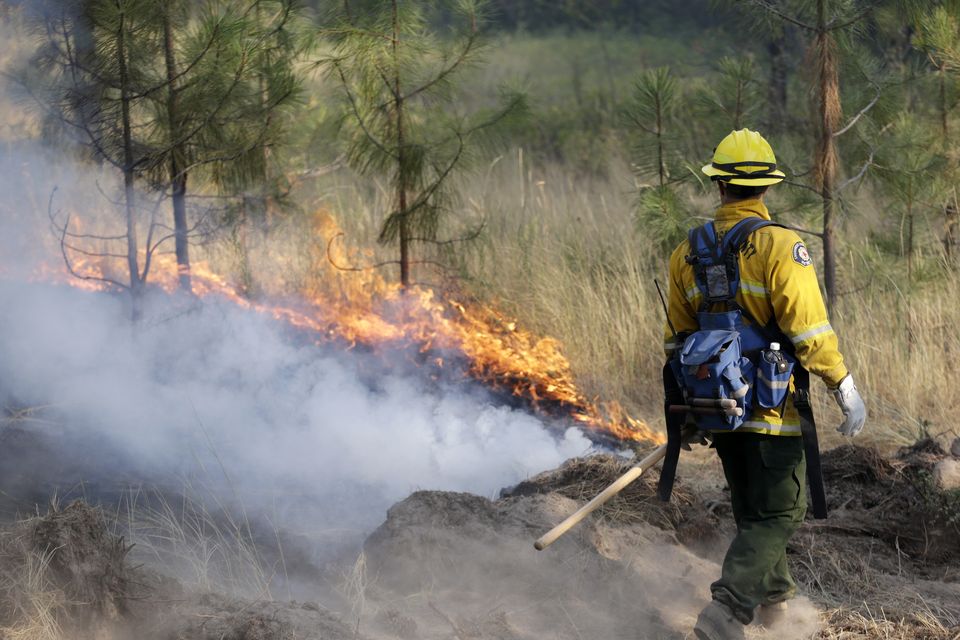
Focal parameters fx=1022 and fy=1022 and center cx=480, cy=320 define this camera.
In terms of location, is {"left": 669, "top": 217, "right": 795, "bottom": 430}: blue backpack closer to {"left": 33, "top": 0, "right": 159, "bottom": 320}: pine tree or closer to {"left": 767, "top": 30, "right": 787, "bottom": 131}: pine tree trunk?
{"left": 33, "top": 0, "right": 159, "bottom": 320}: pine tree

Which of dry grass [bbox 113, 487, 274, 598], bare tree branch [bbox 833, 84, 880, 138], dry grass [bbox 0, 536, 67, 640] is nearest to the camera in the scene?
dry grass [bbox 0, 536, 67, 640]

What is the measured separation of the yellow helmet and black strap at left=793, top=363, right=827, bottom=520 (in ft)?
2.38

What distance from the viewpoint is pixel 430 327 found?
746cm

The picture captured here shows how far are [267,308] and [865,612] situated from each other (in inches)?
194

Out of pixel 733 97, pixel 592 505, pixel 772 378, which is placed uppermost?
pixel 733 97

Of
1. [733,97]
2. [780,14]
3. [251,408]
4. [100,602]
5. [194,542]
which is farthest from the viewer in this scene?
[733,97]

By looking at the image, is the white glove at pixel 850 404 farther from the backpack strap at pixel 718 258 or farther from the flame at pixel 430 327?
the flame at pixel 430 327

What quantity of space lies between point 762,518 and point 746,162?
1.36 m

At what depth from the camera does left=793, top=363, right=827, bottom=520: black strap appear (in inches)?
148

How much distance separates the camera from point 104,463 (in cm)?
557

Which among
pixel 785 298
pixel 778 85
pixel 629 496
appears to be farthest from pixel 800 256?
pixel 778 85

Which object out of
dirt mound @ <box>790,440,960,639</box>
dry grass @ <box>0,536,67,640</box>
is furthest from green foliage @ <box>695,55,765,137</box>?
dry grass @ <box>0,536,67,640</box>

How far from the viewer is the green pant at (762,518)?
382cm

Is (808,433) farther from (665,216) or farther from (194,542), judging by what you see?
(665,216)
